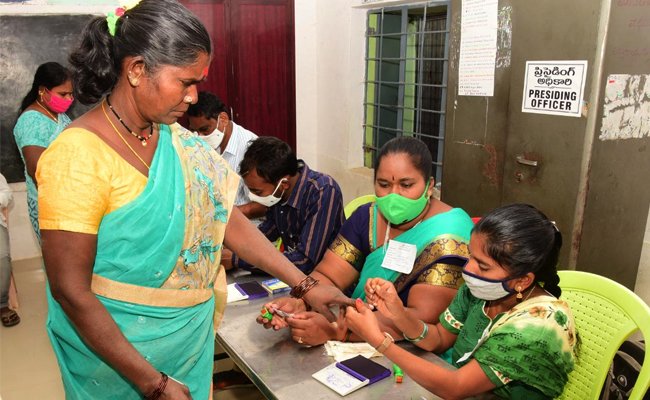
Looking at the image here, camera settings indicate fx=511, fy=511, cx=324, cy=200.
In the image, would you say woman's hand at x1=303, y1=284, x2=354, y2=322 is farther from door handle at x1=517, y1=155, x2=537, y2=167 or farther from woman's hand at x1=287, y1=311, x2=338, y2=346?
door handle at x1=517, y1=155, x2=537, y2=167

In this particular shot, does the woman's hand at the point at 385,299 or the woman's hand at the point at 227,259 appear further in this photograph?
the woman's hand at the point at 227,259

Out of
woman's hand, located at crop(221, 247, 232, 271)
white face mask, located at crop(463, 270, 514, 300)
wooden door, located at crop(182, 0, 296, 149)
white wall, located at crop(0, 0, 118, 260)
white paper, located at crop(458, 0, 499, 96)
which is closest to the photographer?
white face mask, located at crop(463, 270, 514, 300)

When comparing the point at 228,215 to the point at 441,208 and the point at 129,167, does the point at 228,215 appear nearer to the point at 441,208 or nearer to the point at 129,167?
the point at 129,167

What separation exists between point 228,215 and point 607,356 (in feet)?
3.81

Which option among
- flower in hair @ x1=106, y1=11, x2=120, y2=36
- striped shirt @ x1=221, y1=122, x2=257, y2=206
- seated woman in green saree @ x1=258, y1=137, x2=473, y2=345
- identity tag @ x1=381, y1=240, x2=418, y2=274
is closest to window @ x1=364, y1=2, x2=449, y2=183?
striped shirt @ x1=221, y1=122, x2=257, y2=206

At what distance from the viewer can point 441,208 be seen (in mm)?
1930

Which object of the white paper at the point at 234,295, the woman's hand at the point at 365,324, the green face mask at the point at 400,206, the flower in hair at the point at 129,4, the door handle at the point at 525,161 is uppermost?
the flower in hair at the point at 129,4

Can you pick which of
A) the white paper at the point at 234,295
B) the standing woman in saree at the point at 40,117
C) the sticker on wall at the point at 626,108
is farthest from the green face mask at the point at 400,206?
the standing woman in saree at the point at 40,117

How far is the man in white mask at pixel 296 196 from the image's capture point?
232 centimetres

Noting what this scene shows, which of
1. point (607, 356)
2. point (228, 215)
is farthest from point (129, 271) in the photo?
point (607, 356)

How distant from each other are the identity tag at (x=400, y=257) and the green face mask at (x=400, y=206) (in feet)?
0.30

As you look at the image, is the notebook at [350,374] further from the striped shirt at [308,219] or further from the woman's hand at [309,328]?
the striped shirt at [308,219]

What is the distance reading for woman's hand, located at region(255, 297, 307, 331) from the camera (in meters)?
1.65

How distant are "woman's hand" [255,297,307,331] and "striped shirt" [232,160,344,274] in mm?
506
